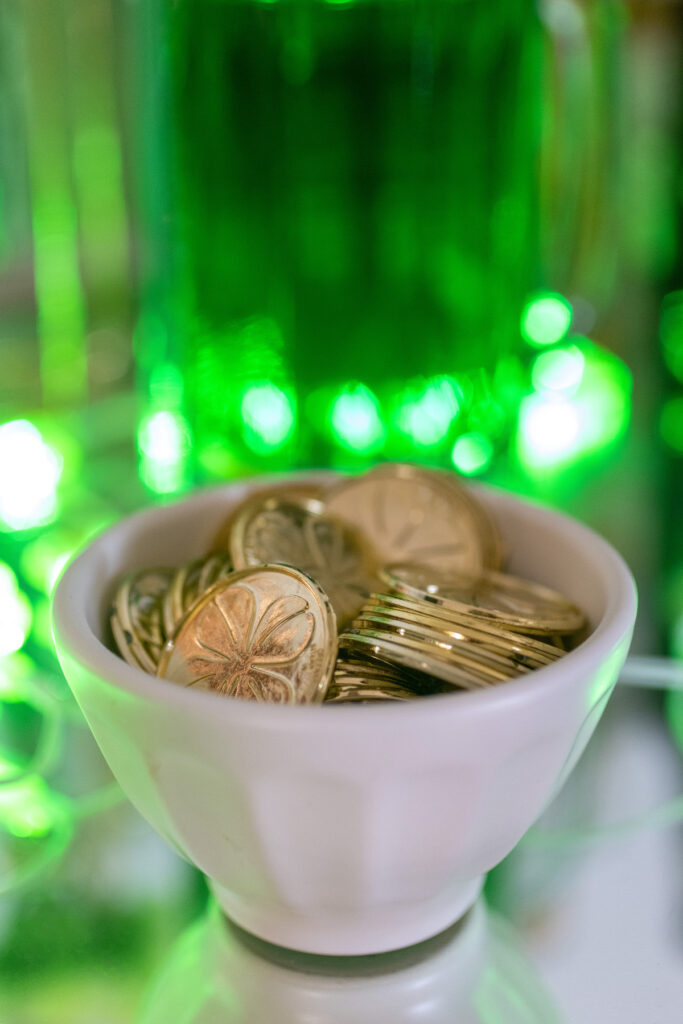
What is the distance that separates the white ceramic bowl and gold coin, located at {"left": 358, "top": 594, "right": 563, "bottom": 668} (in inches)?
0.6

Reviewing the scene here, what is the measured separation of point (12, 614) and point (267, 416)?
118 mm

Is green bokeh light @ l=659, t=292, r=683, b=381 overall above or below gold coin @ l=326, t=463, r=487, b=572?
below

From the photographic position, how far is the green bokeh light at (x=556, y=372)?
1.81 feet

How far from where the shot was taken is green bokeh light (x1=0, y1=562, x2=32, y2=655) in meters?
0.36

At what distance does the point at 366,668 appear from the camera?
223 mm

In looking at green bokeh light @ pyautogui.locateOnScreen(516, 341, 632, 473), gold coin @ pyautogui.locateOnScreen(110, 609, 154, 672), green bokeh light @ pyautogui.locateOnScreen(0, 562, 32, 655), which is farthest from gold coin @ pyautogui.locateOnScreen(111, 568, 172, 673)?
green bokeh light @ pyautogui.locateOnScreen(516, 341, 632, 473)

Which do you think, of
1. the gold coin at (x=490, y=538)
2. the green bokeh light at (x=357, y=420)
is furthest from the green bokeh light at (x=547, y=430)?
the gold coin at (x=490, y=538)

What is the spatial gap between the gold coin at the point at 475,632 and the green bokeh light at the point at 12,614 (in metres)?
0.18

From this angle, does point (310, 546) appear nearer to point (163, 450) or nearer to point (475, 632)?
point (475, 632)

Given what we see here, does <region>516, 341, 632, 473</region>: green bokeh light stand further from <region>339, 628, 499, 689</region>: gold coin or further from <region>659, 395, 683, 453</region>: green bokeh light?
<region>339, 628, 499, 689</region>: gold coin

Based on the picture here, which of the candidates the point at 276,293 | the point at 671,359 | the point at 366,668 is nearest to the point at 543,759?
the point at 366,668

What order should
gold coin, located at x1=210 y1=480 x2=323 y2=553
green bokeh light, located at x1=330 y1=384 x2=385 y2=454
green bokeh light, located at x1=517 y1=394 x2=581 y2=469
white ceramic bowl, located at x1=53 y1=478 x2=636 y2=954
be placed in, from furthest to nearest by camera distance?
1. green bokeh light, located at x1=517 y1=394 x2=581 y2=469
2. green bokeh light, located at x1=330 y1=384 x2=385 y2=454
3. gold coin, located at x1=210 y1=480 x2=323 y2=553
4. white ceramic bowl, located at x1=53 y1=478 x2=636 y2=954

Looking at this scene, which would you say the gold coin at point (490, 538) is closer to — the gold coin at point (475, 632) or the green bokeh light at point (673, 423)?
the gold coin at point (475, 632)

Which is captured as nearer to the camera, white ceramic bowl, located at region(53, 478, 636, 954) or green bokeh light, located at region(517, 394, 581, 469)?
white ceramic bowl, located at region(53, 478, 636, 954)
